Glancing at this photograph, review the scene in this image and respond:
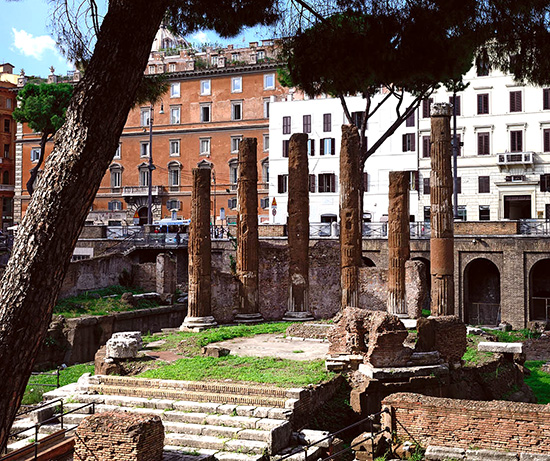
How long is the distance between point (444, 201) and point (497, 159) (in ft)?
55.5

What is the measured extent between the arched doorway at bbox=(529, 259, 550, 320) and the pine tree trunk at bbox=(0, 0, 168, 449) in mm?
24386

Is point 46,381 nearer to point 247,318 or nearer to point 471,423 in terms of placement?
point 247,318

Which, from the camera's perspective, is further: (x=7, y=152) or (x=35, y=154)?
(x=7, y=152)

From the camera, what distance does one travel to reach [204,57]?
49500 millimetres

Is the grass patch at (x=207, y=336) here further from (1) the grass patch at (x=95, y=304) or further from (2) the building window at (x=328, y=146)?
(2) the building window at (x=328, y=146)

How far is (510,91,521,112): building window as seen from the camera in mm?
32750

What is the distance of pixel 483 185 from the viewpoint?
1315 inches

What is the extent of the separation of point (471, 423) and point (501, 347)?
573cm

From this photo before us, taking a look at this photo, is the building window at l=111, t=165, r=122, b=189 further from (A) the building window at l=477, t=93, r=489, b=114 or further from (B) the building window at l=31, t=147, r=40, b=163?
(A) the building window at l=477, t=93, r=489, b=114

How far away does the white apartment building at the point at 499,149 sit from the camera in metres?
32.3

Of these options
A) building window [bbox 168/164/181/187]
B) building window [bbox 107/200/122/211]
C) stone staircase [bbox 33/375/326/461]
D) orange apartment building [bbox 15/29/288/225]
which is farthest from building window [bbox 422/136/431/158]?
stone staircase [bbox 33/375/326/461]

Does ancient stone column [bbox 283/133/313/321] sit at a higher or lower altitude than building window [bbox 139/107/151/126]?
lower

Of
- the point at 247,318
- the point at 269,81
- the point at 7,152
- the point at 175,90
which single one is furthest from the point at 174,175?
the point at 247,318

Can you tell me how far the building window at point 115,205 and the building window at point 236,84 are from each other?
1038cm
